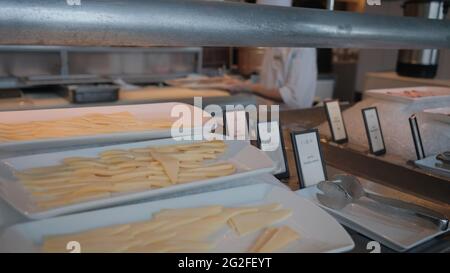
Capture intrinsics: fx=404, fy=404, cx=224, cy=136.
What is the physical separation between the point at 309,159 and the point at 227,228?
0.36m

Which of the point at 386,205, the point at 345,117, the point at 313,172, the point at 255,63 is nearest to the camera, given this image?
the point at 386,205

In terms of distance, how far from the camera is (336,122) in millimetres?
1398

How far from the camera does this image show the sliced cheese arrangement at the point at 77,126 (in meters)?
0.93

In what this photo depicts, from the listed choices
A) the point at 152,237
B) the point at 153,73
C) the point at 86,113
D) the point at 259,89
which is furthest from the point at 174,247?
the point at 153,73

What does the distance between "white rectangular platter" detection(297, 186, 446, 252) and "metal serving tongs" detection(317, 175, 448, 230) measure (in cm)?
1

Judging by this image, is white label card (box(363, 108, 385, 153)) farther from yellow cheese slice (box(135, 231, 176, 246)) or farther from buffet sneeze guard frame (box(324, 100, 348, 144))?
yellow cheese slice (box(135, 231, 176, 246))

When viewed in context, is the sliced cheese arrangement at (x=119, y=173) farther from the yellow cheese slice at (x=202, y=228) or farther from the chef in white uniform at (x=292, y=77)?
the chef in white uniform at (x=292, y=77)

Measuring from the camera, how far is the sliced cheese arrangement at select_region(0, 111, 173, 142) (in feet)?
3.04

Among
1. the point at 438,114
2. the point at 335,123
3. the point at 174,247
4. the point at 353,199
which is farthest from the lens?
the point at 335,123

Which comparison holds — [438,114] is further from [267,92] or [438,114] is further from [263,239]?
[267,92]
